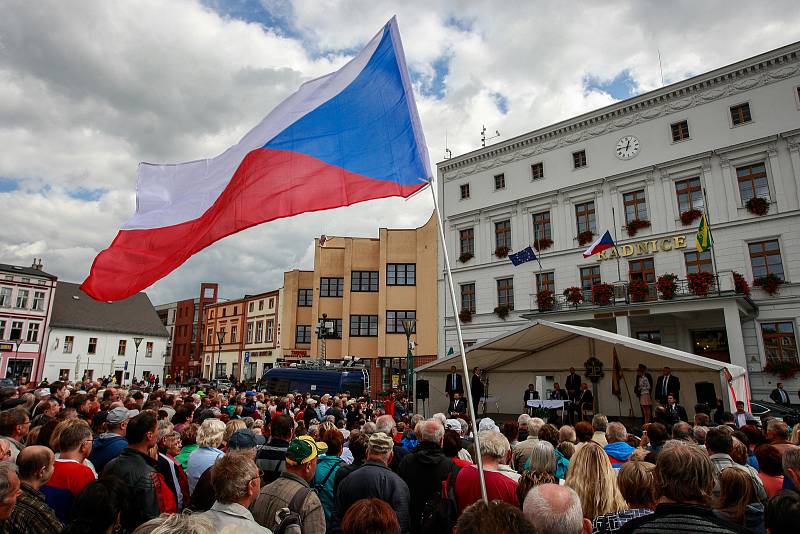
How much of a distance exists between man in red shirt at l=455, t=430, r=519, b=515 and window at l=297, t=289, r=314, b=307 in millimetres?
39913

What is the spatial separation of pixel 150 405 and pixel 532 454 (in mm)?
7334

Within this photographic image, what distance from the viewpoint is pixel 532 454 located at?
4.09 metres

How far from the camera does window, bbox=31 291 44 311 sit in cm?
4834

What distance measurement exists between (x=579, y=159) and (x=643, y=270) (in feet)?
24.2

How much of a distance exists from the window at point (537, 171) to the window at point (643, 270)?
750 centimetres

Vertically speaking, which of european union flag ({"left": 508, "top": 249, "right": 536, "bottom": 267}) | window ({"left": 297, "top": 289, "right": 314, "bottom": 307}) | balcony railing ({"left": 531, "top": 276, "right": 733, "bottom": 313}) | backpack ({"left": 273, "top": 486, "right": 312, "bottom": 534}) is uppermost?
window ({"left": 297, "top": 289, "right": 314, "bottom": 307})

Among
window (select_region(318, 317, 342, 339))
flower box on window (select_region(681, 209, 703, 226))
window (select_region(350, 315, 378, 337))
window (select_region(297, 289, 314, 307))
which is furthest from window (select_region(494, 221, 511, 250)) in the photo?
window (select_region(297, 289, 314, 307))

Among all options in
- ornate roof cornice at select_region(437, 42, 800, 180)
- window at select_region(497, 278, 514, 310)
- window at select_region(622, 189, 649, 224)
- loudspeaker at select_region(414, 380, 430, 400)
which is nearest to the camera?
loudspeaker at select_region(414, 380, 430, 400)

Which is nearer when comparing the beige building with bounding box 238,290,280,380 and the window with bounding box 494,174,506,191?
the window with bounding box 494,174,506,191

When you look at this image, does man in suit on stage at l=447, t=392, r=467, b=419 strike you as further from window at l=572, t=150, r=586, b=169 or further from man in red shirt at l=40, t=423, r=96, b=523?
window at l=572, t=150, r=586, b=169

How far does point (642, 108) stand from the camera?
25.5 metres

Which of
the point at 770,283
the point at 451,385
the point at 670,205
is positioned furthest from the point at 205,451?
the point at 670,205

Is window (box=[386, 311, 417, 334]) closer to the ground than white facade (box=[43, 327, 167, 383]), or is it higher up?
higher up

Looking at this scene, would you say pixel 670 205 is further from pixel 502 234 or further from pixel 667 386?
pixel 667 386
